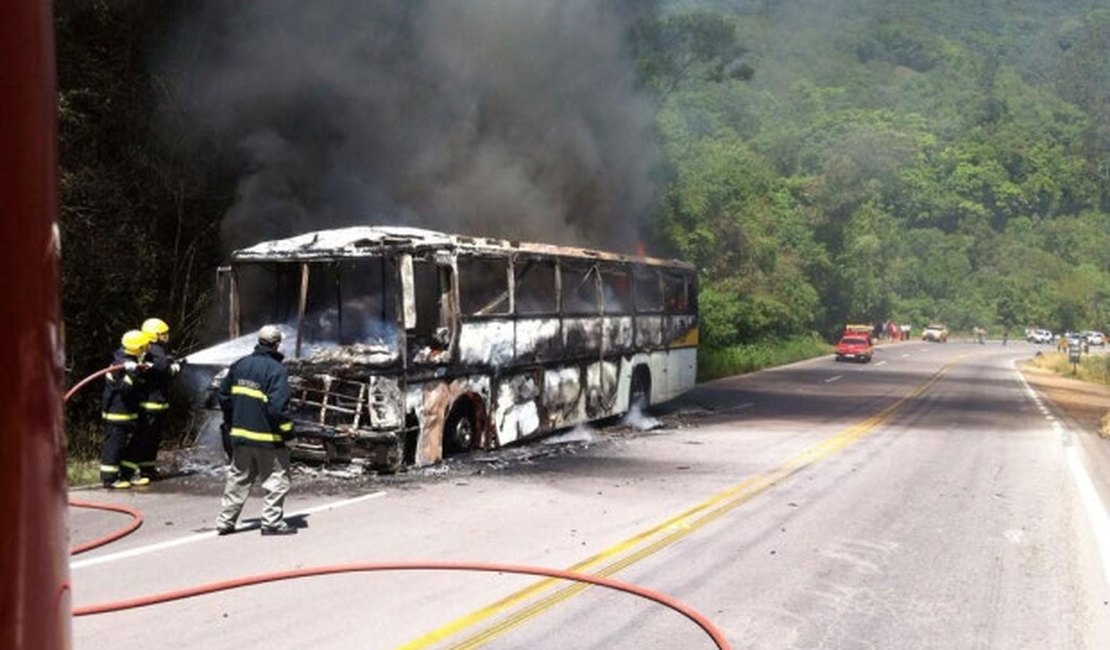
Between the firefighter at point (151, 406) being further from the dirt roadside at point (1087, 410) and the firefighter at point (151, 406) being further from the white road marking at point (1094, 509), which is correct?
the dirt roadside at point (1087, 410)

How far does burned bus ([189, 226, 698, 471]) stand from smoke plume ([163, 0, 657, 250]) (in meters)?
4.25

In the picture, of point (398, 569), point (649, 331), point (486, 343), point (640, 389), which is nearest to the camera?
point (398, 569)

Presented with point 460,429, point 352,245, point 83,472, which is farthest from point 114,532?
point 460,429

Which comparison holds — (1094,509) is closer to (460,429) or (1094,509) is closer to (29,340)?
(460,429)

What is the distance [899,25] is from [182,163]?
160 m

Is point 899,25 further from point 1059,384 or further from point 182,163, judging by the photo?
point 182,163

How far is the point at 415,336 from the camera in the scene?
33.8 ft

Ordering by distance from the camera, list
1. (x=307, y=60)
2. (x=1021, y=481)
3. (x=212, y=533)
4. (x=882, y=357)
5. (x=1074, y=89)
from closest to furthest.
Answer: (x=212, y=533)
(x=1021, y=481)
(x=307, y=60)
(x=882, y=357)
(x=1074, y=89)

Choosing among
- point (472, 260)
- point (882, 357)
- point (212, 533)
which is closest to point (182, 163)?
point (472, 260)

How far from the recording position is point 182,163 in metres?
14.4

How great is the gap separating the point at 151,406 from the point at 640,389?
340 inches

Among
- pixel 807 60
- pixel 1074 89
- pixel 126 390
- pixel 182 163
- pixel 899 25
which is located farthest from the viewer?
pixel 899 25

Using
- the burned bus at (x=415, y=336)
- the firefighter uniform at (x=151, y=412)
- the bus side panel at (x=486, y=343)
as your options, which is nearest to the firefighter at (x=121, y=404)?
the firefighter uniform at (x=151, y=412)

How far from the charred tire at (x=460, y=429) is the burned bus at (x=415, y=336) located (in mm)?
16
